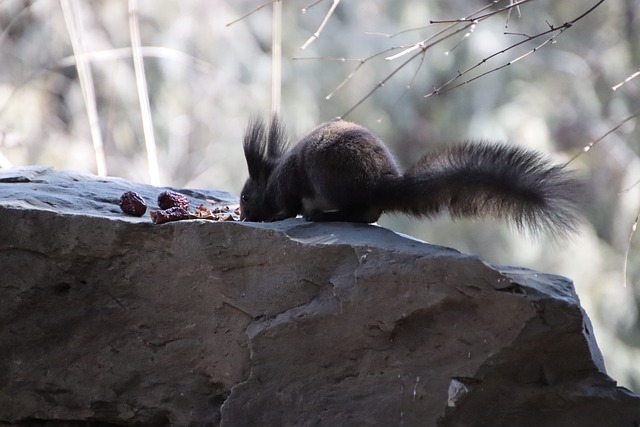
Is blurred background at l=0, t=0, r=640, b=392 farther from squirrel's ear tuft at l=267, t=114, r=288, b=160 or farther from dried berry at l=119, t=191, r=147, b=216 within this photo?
dried berry at l=119, t=191, r=147, b=216

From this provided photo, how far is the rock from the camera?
A: 267 cm

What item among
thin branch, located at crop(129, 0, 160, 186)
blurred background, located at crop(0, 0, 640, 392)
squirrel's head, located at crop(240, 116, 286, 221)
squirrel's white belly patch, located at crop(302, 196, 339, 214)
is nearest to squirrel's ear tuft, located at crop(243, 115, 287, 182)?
squirrel's head, located at crop(240, 116, 286, 221)

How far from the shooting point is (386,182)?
10.6 ft

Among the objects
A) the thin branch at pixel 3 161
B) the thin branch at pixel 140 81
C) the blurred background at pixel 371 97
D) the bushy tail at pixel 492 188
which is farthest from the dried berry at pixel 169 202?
the blurred background at pixel 371 97

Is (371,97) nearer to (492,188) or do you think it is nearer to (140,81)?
(140,81)

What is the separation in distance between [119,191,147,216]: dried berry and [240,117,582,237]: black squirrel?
48 centimetres

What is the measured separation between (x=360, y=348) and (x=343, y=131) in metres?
0.86

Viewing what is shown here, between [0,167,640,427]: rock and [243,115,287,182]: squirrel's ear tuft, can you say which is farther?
[243,115,287,182]: squirrel's ear tuft

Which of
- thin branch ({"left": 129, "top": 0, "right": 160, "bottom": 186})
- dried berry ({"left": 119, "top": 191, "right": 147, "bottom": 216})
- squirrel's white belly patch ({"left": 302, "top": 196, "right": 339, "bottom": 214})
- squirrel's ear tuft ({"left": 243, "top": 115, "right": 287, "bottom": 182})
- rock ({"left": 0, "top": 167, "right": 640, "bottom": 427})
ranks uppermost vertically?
thin branch ({"left": 129, "top": 0, "right": 160, "bottom": 186})

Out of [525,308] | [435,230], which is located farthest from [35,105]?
[525,308]

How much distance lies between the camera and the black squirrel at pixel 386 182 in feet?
9.31

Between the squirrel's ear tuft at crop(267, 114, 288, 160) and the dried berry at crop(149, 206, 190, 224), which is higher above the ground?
the squirrel's ear tuft at crop(267, 114, 288, 160)

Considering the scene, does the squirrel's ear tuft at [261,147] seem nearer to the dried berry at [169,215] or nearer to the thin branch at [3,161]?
the dried berry at [169,215]

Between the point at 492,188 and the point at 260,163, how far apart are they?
110 centimetres
